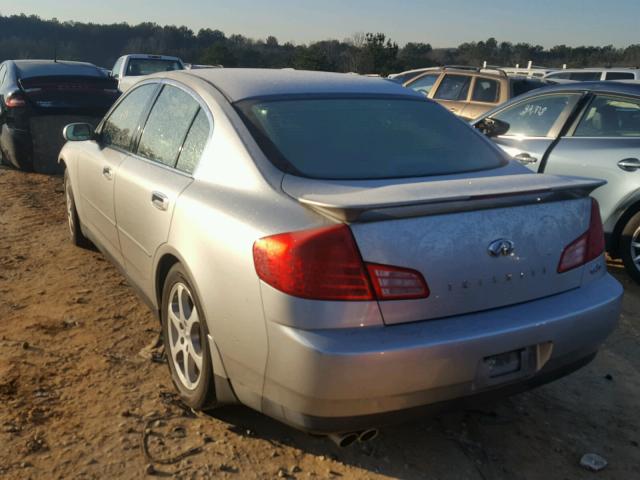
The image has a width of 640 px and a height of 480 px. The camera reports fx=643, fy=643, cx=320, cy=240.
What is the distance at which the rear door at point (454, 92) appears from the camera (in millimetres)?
10703

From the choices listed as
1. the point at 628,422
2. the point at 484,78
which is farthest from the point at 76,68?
the point at 628,422

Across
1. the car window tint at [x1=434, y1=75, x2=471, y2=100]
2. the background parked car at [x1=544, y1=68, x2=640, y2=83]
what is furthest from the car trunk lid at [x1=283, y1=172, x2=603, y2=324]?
the background parked car at [x1=544, y1=68, x2=640, y2=83]

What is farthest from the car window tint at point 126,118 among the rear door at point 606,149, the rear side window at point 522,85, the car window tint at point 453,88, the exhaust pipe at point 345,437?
the car window tint at point 453,88

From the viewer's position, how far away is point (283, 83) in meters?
3.44

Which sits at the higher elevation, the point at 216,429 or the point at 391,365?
the point at 391,365

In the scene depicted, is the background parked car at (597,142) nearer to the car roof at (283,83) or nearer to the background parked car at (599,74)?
the car roof at (283,83)

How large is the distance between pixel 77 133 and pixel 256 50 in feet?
157

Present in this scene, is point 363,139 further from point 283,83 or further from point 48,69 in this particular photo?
point 48,69

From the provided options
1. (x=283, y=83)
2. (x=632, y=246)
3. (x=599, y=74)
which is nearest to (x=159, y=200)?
(x=283, y=83)

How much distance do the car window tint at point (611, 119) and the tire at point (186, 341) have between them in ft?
13.2

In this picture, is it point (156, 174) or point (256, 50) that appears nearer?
point (156, 174)

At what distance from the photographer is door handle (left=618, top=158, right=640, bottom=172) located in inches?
199

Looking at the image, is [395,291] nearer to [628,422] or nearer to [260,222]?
[260,222]

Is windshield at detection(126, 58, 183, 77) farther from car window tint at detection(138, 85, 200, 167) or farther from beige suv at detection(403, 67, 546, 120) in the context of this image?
car window tint at detection(138, 85, 200, 167)
